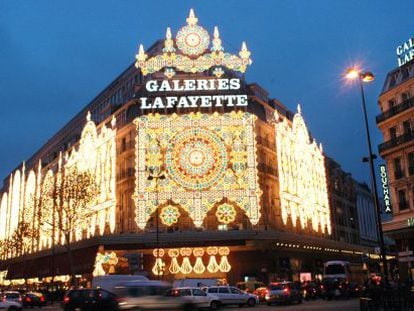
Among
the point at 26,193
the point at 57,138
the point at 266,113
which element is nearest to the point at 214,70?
the point at 266,113

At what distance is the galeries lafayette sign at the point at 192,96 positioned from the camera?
189 feet

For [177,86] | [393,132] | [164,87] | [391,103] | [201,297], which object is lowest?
[201,297]

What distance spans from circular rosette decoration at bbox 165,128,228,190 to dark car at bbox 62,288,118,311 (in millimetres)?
28047

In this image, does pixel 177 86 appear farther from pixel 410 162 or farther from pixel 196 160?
pixel 410 162

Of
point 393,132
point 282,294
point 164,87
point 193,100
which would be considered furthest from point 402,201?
point 164,87

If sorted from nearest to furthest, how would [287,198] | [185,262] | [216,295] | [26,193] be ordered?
[216,295], [185,262], [287,198], [26,193]

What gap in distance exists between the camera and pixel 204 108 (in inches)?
2291

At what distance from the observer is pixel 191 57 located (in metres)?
60.2

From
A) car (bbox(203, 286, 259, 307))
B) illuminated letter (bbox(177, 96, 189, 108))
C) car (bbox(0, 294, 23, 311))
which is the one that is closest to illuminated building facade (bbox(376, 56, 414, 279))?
car (bbox(203, 286, 259, 307))

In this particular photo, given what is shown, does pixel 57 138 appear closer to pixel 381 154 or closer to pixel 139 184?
pixel 139 184

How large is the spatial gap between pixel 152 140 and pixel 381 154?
2356 cm

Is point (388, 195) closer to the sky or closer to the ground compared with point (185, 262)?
closer to the sky

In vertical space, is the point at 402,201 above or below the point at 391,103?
below

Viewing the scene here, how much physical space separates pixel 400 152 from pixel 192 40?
2629cm
